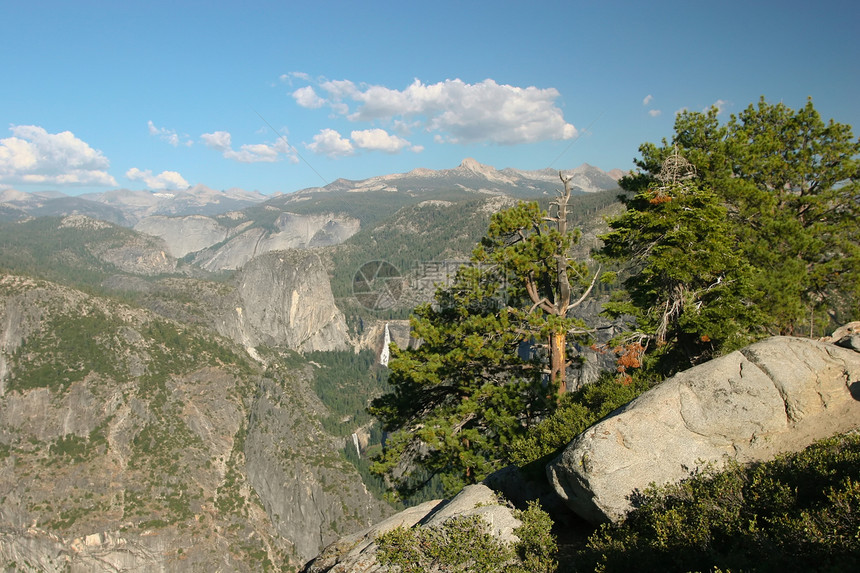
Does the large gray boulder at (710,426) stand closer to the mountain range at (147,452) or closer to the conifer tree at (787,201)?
the conifer tree at (787,201)

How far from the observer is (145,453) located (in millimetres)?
88062

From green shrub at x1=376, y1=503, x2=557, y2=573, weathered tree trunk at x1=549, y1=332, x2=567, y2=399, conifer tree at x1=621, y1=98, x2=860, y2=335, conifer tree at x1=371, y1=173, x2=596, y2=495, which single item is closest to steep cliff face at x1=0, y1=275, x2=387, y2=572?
conifer tree at x1=371, y1=173, x2=596, y2=495

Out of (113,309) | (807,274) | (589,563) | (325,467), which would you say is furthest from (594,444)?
(113,309)

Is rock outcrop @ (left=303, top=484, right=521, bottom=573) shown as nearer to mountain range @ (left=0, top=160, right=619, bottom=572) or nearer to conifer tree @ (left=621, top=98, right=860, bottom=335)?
conifer tree @ (left=621, top=98, right=860, bottom=335)

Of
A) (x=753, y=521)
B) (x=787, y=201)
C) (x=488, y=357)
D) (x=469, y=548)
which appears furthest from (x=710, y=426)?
(x=787, y=201)

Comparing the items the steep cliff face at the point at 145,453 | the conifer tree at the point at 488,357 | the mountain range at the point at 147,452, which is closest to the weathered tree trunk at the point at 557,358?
the conifer tree at the point at 488,357

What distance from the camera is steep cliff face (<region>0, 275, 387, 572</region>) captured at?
7812 cm

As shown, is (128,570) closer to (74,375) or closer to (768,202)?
(74,375)

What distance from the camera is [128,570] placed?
7862cm

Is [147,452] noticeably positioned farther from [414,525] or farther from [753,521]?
[753,521]

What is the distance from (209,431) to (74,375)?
2822cm

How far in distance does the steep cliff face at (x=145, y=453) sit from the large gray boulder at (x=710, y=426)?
92016 millimetres

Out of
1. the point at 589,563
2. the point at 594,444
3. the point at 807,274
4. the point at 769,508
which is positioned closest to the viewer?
the point at 769,508

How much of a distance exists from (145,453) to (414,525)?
97205 mm
